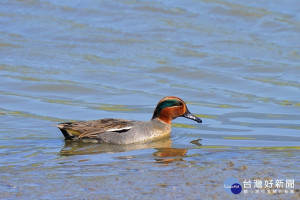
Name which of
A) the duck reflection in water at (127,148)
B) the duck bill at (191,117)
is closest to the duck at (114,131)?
the duck bill at (191,117)

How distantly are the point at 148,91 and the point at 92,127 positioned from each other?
335 centimetres

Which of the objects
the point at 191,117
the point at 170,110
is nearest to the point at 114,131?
the point at 170,110

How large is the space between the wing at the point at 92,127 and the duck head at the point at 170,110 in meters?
0.72

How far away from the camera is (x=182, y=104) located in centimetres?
1130

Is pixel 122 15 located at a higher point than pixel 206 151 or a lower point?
higher

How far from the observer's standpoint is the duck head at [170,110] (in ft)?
37.1

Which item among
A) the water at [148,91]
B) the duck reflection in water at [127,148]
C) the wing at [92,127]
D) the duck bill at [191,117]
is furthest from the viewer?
the duck bill at [191,117]

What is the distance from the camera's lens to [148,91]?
13.9 meters

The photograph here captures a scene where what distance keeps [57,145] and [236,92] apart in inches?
176

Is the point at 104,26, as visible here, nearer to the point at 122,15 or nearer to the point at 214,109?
the point at 122,15

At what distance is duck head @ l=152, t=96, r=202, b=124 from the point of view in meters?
11.3

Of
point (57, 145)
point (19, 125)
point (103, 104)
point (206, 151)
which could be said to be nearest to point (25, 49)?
point (103, 104)

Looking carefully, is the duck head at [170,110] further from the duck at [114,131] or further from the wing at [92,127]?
the wing at [92,127]

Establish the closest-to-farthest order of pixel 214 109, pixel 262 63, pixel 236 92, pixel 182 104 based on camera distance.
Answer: pixel 182 104 → pixel 214 109 → pixel 236 92 → pixel 262 63
